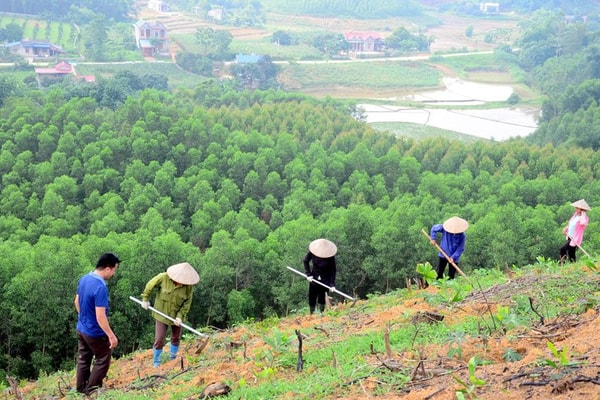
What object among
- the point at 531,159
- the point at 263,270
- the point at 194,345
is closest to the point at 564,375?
the point at 194,345

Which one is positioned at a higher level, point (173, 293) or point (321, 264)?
point (173, 293)

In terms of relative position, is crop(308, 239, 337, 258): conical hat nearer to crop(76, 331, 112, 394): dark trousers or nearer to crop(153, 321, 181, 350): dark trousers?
crop(153, 321, 181, 350): dark trousers

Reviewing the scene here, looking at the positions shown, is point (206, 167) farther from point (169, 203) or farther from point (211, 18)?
point (211, 18)

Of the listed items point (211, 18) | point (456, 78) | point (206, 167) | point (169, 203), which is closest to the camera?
point (169, 203)

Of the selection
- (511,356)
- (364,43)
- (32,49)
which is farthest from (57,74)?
(511,356)

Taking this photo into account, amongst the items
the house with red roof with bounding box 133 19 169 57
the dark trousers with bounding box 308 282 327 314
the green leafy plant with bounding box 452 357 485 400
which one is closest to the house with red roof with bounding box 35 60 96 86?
the house with red roof with bounding box 133 19 169 57

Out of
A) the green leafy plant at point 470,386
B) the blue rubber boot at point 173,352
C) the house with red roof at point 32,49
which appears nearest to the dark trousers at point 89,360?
the blue rubber boot at point 173,352

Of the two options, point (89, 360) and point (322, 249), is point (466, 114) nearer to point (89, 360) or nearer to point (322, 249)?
point (322, 249)

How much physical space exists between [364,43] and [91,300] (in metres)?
65.5

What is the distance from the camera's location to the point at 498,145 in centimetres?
3180

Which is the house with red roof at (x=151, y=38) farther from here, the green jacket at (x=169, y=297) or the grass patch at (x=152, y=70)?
the green jacket at (x=169, y=297)

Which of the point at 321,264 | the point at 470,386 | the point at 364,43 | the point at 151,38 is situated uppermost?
the point at 470,386

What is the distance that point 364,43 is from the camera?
229 feet

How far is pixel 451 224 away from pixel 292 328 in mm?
Answer: 2394
